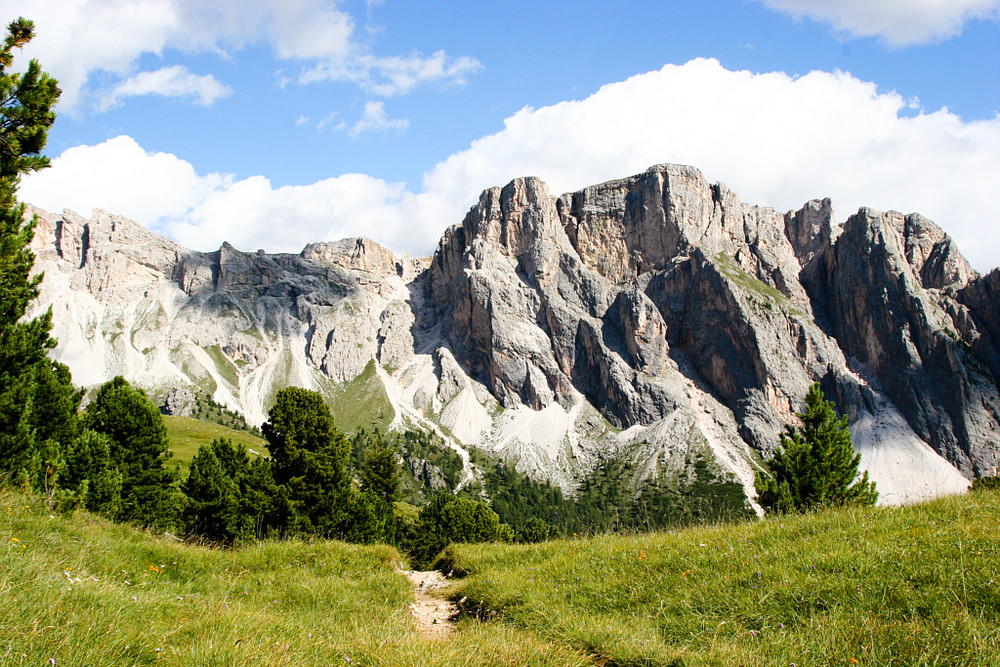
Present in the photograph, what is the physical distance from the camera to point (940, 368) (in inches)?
7569

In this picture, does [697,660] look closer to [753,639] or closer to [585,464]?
[753,639]

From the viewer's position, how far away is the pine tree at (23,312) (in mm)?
11930

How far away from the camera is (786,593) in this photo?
7.69 meters

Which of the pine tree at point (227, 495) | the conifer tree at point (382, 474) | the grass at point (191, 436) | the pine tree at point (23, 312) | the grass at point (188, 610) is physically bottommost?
the grass at point (191, 436)

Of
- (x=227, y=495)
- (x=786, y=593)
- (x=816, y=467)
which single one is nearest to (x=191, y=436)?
(x=227, y=495)

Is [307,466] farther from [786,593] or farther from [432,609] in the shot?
[786,593]

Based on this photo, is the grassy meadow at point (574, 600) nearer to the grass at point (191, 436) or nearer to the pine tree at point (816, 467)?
the pine tree at point (816, 467)

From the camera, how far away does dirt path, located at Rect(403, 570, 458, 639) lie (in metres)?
9.64

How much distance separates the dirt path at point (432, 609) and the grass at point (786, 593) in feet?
1.65

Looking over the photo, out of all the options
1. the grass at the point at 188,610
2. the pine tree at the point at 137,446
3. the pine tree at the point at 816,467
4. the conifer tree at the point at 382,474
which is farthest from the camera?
the conifer tree at the point at 382,474

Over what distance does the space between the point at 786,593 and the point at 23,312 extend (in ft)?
67.5

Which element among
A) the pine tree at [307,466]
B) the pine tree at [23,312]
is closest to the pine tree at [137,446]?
the pine tree at [23,312]

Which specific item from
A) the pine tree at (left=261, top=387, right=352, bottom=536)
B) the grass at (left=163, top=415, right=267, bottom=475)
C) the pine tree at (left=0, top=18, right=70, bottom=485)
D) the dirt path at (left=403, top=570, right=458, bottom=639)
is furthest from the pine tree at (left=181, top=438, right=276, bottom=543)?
the grass at (left=163, top=415, right=267, bottom=475)

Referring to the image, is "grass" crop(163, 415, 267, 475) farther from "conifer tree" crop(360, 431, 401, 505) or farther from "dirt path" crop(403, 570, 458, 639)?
"dirt path" crop(403, 570, 458, 639)
